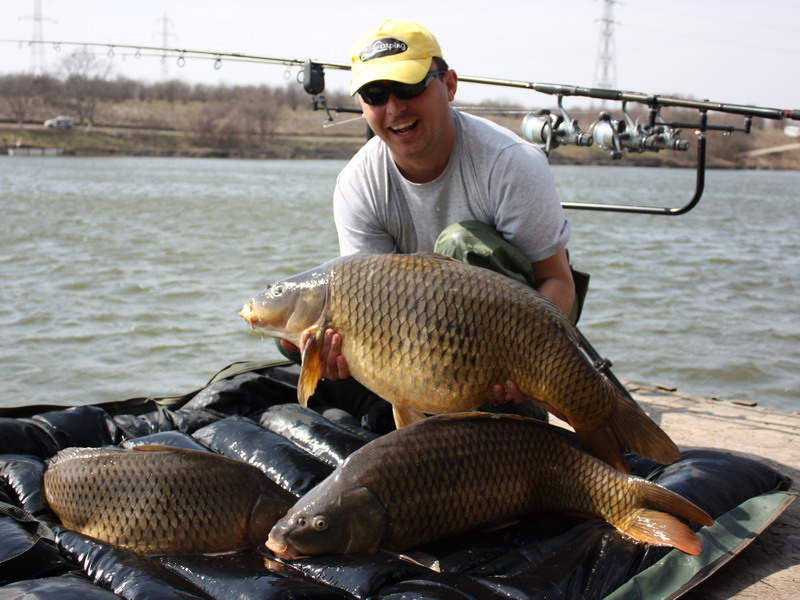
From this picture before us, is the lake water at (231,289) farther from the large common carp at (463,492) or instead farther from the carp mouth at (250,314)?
the large common carp at (463,492)

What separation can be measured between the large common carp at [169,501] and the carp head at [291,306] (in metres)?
0.31

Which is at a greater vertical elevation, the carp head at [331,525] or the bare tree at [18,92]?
the bare tree at [18,92]

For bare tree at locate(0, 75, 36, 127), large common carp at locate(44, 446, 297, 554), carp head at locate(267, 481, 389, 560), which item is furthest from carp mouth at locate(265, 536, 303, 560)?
bare tree at locate(0, 75, 36, 127)

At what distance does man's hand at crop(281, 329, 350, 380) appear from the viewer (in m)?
1.95

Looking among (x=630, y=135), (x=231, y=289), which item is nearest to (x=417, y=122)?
(x=630, y=135)

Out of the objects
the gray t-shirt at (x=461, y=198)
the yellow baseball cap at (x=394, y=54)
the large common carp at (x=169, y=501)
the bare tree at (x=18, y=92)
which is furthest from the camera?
the bare tree at (x=18, y=92)

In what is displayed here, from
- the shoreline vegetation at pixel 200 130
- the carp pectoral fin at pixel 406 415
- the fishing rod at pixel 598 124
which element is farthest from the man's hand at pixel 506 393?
the shoreline vegetation at pixel 200 130

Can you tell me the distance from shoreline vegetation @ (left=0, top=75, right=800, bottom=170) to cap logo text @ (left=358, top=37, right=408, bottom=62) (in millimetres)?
33146

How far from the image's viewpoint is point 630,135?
4.13 m

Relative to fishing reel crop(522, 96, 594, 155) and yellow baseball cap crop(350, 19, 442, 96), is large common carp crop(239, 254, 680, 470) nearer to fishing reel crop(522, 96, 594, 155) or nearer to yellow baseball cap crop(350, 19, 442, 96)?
yellow baseball cap crop(350, 19, 442, 96)

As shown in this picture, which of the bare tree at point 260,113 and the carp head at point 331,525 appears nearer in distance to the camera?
the carp head at point 331,525

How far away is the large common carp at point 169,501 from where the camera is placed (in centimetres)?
182

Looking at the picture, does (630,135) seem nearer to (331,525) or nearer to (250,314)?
(250,314)

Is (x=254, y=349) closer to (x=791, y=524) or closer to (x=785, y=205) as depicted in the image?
(x=791, y=524)
